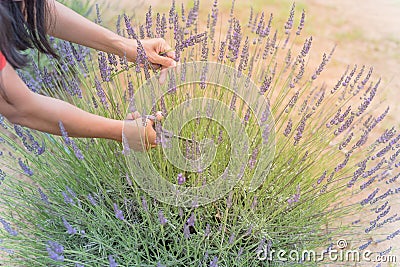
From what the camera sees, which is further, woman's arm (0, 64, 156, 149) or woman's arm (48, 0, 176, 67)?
woman's arm (48, 0, 176, 67)

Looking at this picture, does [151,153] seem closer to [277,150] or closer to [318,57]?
[277,150]

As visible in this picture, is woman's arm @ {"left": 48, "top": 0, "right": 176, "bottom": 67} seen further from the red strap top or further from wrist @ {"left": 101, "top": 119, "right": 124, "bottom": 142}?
the red strap top

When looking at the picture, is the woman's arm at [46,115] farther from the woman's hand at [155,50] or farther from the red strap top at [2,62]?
the woman's hand at [155,50]

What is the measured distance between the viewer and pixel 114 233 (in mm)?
1603

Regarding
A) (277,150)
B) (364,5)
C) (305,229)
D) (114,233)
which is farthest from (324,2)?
(114,233)

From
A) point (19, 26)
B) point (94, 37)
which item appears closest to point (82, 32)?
point (94, 37)

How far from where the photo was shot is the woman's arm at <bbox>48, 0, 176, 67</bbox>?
5.42ft

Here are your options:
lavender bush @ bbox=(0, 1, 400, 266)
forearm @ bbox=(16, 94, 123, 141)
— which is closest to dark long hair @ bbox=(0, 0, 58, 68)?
forearm @ bbox=(16, 94, 123, 141)

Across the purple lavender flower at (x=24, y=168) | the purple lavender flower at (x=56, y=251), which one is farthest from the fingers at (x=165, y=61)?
the purple lavender flower at (x=56, y=251)

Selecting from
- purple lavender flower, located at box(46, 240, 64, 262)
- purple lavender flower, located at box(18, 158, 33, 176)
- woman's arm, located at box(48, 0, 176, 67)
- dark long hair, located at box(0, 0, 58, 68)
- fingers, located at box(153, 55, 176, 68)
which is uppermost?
woman's arm, located at box(48, 0, 176, 67)

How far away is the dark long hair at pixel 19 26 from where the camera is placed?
116 cm

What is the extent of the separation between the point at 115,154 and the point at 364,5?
341 cm

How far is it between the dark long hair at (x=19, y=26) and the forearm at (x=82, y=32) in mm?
100

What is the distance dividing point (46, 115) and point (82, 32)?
0.54m
